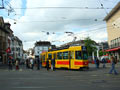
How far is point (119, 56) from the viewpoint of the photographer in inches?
1857

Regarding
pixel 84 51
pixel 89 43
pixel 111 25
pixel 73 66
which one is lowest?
pixel 73 66

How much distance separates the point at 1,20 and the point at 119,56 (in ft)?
115

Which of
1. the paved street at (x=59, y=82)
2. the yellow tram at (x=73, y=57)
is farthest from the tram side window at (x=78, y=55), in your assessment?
the paved street at (x=59, y=82)

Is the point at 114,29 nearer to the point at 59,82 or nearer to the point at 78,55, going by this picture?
the point at 78,55

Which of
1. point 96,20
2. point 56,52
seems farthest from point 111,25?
point 56,52

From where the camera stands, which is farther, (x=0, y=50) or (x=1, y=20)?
(x=1, y=20)

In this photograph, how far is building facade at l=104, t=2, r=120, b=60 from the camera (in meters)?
46.0

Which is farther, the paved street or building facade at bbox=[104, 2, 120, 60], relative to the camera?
building facade at bbox=[104, 2, 120, 60]

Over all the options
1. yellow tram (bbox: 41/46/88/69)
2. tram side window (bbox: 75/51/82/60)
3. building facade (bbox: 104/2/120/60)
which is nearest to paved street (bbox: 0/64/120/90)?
yellow tram (bbox: 41/46/88/69)

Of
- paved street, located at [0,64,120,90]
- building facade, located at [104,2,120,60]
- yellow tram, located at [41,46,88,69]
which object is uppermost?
building facade, located at [104,2,120,60]

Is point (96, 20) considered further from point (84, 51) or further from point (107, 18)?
point (107, 18)

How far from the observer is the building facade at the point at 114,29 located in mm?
45969

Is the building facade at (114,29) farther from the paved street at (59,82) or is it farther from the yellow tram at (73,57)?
the paved street at (59,82)

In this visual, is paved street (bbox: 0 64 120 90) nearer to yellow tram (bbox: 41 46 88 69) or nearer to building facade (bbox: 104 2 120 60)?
yellow tram (bbox: 41 46 88 69)
